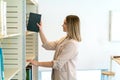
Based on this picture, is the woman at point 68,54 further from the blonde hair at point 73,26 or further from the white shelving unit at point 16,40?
the white shelving unit at point 16,40

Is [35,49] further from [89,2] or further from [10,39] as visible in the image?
[89,2]

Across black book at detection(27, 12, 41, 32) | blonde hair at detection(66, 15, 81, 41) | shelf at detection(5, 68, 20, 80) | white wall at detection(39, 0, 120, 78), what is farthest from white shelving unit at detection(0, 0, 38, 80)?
white wall at detection(39, 0, 120, 78)

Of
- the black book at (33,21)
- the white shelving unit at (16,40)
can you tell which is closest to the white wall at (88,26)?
the black book at (33,21)

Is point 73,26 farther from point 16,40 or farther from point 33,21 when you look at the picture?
point 16,40

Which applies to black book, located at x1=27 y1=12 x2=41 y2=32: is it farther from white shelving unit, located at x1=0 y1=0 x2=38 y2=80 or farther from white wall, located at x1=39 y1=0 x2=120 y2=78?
white wall, located at x1=39 y1=0 x2=120 y2=78

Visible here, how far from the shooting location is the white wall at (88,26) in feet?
15.1

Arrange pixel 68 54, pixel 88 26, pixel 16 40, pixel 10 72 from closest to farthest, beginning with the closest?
pixel 10 72 < pixel 16 40 < pixel 68 54 < pixel 88 26

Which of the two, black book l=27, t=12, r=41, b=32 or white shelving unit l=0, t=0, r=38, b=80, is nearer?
white shelving unit l=0, t=0, r=38, b=80

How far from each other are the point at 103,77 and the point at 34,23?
2.83 meters

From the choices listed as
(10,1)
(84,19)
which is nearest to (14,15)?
(10,1)

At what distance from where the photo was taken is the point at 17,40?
188 centimetres

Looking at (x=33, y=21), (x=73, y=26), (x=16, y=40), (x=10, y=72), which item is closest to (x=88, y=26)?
(x=73, y=26)

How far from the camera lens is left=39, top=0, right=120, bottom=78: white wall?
182 inches

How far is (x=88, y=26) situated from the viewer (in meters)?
4.69
